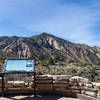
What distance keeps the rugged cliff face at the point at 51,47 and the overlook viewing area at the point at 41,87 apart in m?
103

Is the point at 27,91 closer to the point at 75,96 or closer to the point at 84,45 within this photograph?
the point at 75,96

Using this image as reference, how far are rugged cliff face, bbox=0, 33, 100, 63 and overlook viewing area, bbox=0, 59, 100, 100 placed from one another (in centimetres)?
10350

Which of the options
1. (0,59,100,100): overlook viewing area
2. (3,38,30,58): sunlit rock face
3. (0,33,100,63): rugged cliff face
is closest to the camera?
(0,59,100,100): overlook viewing area

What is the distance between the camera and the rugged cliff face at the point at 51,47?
11462 centimetres

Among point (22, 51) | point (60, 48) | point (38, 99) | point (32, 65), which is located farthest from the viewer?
point (60, 48)

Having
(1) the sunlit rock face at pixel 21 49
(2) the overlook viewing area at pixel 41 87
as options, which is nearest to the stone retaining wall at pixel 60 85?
(2) the overlook viewing area at pixel 41 87

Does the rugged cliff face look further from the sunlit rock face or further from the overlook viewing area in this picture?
the overlook viewing area

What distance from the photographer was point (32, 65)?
258 inches

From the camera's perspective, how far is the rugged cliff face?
115 m

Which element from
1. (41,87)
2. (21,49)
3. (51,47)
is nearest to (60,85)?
(41,87)

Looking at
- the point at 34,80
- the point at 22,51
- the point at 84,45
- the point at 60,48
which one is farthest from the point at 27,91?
the point at 84,45

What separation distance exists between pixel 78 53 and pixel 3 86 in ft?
448

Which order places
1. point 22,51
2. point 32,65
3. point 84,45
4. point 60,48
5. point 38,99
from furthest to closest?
point 84,45
point 60,48
point 22,51
point 32,65
point 38,99

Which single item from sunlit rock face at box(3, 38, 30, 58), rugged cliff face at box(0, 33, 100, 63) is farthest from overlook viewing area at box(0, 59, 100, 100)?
sunlit rock face at box(3, 38, 30, 58)
